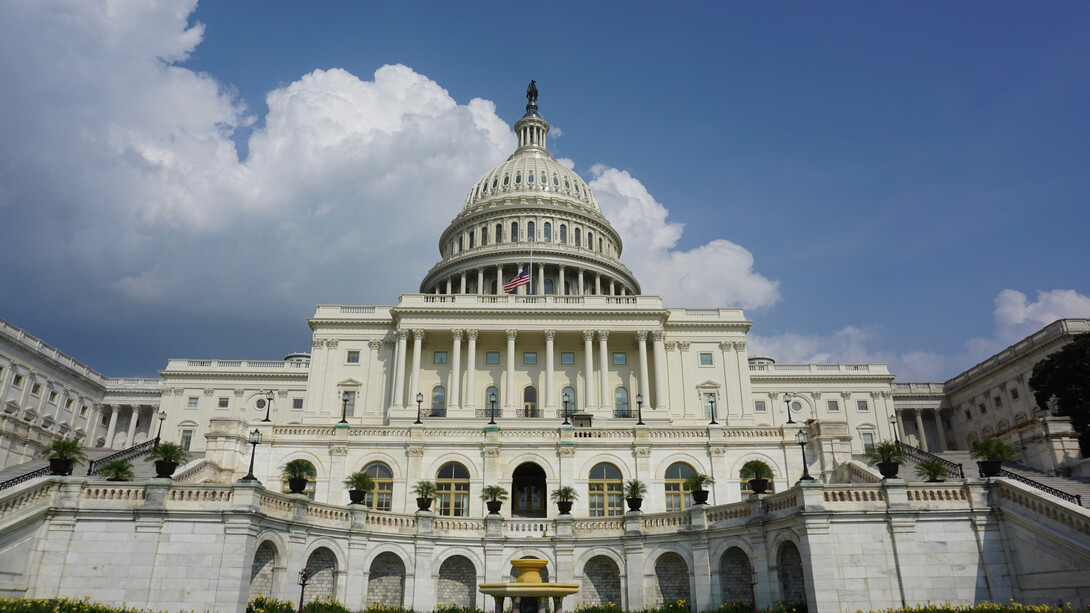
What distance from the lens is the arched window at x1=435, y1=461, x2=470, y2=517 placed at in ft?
133

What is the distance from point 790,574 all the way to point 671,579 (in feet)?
19.7

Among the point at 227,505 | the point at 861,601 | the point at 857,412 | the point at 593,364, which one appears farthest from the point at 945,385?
the point at 227,505

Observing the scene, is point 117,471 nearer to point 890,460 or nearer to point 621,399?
point 890,460

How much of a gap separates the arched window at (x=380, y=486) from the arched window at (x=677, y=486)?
1577 centimetres

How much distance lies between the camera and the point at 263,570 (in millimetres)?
27312

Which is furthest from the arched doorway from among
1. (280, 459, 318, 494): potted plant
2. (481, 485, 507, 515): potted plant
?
(280, 459, 318, 494): potted plant

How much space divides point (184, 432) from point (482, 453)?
196 feet

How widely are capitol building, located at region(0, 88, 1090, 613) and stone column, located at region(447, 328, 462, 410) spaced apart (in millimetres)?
271

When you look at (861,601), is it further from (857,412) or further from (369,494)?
(857,412)

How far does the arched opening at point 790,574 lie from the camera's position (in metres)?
26.8

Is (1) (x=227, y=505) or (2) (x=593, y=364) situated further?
(2) (x=593, y=364)

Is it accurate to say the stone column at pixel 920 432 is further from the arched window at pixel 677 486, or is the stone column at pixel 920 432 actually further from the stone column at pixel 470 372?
the arched window at pixel 677 486

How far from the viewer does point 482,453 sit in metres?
41.5

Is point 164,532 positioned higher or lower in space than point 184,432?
lower
